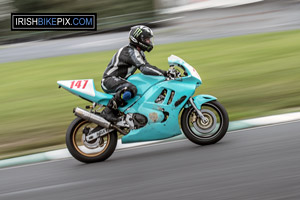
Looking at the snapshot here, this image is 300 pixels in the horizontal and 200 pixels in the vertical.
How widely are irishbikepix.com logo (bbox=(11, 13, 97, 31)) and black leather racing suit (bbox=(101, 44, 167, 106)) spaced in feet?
56.3

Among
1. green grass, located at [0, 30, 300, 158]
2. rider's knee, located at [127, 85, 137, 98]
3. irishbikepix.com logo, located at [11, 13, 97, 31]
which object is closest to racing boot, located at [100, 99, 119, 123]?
rider's knee, located at [127, 85, 137, 98]

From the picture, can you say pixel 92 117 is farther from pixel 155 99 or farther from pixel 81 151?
pixel 155 99

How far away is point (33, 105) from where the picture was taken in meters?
11.5

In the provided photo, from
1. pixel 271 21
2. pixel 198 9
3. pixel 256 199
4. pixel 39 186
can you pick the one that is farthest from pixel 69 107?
pixel 198 9

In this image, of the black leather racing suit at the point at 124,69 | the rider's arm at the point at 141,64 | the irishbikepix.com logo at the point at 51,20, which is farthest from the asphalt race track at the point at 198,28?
the rider's arm at the point at 141,64

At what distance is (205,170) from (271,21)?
16095 millimetres

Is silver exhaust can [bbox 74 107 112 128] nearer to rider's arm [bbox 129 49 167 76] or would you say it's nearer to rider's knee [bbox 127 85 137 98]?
rider's knee [bbox 127 85 137 98]

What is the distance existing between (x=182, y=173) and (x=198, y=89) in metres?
5.17

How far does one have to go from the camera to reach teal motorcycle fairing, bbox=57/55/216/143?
7.44m

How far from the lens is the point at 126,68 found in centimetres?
761

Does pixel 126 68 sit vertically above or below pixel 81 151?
above

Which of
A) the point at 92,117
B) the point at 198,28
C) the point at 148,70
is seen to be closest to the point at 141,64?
the point at 148,70

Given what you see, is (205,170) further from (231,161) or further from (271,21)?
(271,21)

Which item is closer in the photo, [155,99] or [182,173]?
[182,173]
